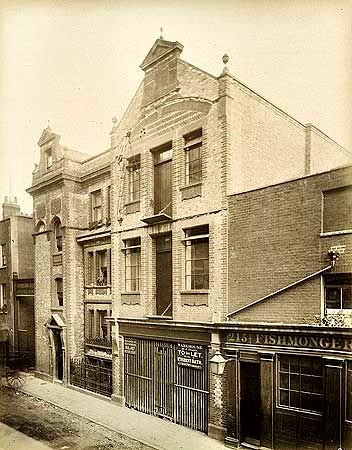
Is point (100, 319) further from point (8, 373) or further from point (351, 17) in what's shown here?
point (351, 17)

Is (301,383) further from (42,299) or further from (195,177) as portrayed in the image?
(42,299)

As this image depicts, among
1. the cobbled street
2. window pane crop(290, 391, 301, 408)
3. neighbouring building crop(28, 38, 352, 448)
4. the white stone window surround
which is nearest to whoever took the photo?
window pane crop(290, 391, 301, 408)

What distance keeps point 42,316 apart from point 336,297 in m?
12.4

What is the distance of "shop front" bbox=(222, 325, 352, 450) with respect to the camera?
22.5ft

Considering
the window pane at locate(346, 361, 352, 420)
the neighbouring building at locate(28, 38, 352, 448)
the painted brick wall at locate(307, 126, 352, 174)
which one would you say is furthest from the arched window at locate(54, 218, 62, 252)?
the window pane at locate(346, 361, 352, 420)

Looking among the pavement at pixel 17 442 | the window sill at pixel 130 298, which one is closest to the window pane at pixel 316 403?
the window sill at pixel 130 298

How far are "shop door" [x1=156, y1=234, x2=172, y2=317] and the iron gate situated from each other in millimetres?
1015

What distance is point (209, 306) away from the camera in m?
9.35

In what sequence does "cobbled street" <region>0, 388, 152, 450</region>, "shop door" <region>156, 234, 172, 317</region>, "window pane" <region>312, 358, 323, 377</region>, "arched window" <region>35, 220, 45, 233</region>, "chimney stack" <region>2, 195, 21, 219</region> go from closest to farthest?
"window pane" <region>312, 358, 323, 377</region> → "cobbled street" <region>0, 388, 152, 450</region> → "shop door" <region>156, 234, 172, 317</region> → "arched window" <region>35, 220, 45, 233</region> → "chimney stack" <region>2, 195, 21, 219</region>

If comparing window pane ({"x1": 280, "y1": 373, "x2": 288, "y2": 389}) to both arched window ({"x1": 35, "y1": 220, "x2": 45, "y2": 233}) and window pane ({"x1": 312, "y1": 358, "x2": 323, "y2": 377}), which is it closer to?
window pane ({"x1": 312, "y1": 358, "x2": 323, "y2": 377})

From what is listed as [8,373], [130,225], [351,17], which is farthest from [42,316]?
[351,17]

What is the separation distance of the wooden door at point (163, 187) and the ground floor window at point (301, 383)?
16.7ft

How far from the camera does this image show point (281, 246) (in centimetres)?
809

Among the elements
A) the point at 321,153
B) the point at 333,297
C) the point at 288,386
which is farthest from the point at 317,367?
the point at 321,153
